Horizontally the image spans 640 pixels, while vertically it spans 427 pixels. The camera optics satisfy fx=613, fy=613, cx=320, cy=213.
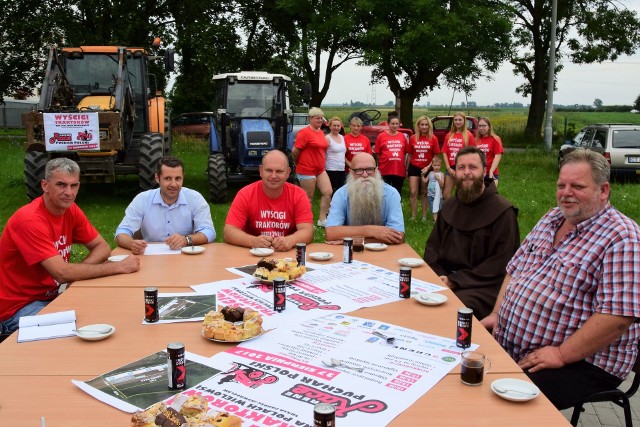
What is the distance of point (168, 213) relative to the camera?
17.3 feet

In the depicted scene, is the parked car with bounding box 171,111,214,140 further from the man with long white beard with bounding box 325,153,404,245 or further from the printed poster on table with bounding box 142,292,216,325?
the printed poster on table with bounding box 142,292,216,325

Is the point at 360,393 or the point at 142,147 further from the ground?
the point at 142,147

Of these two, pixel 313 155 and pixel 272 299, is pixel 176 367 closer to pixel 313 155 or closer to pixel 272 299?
pixel 272 299

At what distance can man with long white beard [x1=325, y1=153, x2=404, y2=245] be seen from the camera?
5.43 m

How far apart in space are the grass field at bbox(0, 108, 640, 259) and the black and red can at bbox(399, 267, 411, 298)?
4366mm

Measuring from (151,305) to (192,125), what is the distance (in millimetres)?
24541

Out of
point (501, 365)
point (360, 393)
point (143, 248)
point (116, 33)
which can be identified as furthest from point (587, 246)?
point (116, 33)

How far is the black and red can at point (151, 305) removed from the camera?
312cm

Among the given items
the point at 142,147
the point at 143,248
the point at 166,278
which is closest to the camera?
the point at 166,278

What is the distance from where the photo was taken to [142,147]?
1133 cm

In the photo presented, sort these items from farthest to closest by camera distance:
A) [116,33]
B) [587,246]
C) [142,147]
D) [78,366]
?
[116,33] → [142,147] → [587,246] → [78,366]

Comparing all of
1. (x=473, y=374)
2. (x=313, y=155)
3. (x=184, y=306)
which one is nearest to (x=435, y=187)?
(x=313, y=155)

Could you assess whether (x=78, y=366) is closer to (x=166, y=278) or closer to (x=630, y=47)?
(x=166, y=278)

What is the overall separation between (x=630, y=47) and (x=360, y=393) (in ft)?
97.2
